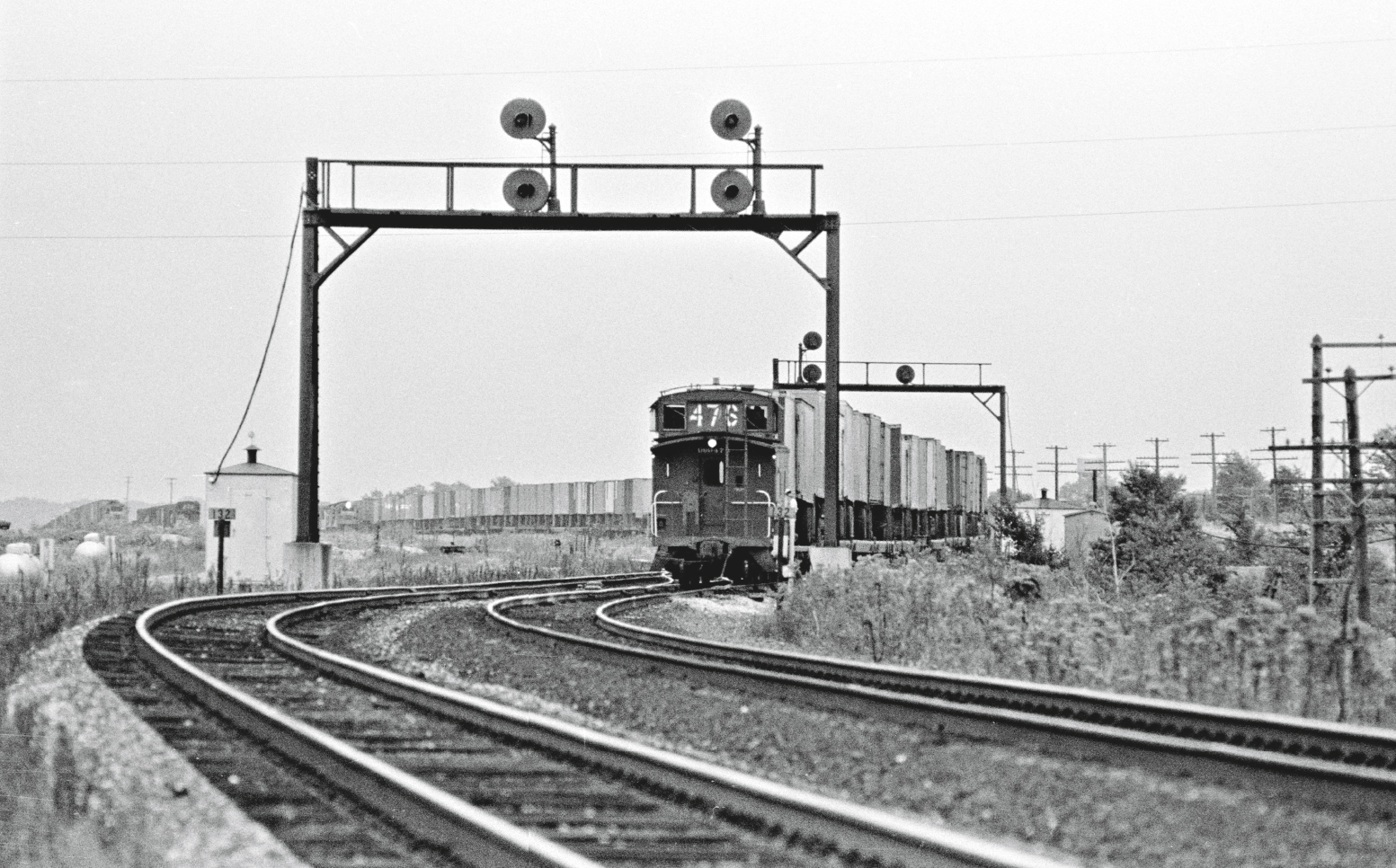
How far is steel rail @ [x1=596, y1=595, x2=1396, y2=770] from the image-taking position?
6531mm

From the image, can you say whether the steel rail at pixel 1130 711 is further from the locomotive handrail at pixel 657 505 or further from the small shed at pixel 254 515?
the small shed at pixel 254 515

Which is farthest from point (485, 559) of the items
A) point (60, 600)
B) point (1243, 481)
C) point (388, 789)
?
point (1243, 481)

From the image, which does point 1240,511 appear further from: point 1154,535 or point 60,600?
point 60,600

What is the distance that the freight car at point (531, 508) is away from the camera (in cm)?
5794

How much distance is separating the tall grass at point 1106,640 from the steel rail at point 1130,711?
116 centimetres

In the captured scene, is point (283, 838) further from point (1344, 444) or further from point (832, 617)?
point (1344, 444)

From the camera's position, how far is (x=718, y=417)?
2233 centimetres

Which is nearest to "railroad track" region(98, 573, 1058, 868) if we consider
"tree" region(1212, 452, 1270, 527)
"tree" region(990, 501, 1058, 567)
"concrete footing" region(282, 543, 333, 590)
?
"concrete footing" region(282, 543, 333, 590)

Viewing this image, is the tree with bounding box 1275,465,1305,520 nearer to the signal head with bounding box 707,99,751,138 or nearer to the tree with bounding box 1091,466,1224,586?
the tree with bounding box 1091,466,1224,586

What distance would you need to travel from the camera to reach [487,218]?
21.5 meters

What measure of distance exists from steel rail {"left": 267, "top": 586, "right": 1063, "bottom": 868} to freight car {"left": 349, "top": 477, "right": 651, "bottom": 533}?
44655 millimetres

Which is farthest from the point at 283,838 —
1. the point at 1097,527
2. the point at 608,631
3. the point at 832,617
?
the point at 1097,527

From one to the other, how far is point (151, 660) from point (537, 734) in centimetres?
507

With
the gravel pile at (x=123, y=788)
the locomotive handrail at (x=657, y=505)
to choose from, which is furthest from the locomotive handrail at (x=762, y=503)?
the gravel pile at (x=123, y=788)
